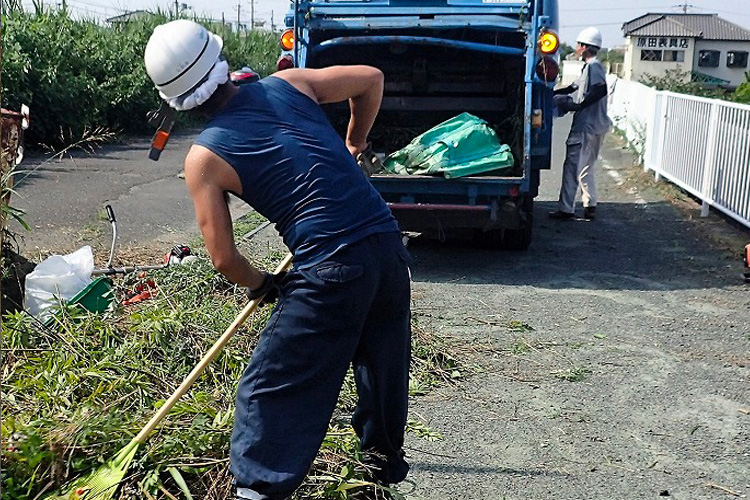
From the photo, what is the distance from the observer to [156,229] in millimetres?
9039

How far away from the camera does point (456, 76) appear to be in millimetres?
8406

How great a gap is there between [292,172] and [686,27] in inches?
2755

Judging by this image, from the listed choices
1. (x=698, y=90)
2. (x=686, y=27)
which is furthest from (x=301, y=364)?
(x=686, y=27)

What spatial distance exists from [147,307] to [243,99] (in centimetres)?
241

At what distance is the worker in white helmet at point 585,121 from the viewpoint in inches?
368

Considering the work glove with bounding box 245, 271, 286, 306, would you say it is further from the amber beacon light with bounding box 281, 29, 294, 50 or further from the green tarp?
the amber beacon light with bounding box 281, 29, 294, 50

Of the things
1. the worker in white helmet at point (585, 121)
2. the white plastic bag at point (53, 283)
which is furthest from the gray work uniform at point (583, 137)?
the white plastic bag at point (53, 283)

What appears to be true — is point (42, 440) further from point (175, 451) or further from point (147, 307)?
point (147, 307)

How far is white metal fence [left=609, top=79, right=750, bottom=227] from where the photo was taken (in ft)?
30.1

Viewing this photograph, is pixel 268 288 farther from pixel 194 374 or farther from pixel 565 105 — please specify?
pixel 565 105

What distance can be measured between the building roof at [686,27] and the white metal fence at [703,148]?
52682mm

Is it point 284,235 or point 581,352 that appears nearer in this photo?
point 284,235

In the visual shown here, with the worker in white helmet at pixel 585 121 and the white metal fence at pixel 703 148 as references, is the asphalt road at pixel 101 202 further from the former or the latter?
the white metal fence at pixel 703 148

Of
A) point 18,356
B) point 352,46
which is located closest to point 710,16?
point 352,46
